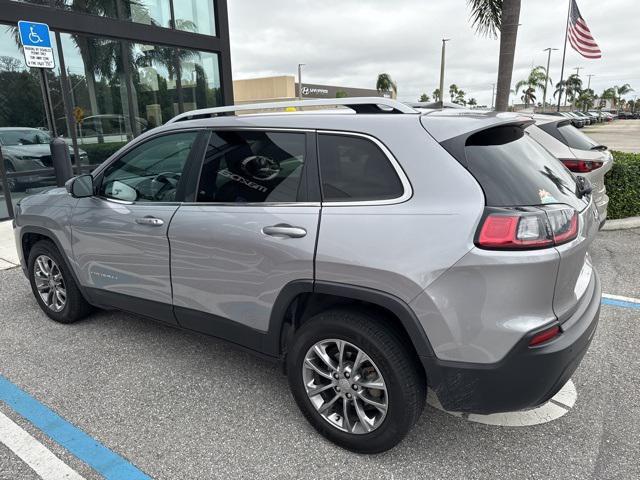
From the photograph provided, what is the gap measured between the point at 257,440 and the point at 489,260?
155 centimetres

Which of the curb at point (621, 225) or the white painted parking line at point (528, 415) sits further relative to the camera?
the curb at point (621, 225)

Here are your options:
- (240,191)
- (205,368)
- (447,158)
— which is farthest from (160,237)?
(447,158)

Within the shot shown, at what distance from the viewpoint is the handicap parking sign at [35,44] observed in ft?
19.5

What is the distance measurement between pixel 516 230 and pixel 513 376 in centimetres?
62

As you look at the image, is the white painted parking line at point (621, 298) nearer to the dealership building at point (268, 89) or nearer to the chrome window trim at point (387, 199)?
the chrome window trim at point (387, 199)

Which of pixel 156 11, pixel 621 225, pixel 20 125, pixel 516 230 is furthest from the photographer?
pixel 156 11

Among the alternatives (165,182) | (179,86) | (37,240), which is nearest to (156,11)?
(179,86)

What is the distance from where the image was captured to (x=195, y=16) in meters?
10.3

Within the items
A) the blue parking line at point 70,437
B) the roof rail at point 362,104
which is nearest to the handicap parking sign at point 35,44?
the blue parking line at point 70,437

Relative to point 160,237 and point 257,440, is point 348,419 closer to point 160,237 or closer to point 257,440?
point 257,440

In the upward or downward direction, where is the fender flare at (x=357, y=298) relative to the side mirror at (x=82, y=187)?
downward

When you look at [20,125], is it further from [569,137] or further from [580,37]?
[580,37]

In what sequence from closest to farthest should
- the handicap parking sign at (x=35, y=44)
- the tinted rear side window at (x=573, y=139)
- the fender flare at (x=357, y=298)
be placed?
the fender flare at (x=357, y=298)
the tinted rear side window at (x=573, y=139)
the handicap parking sign at (x=35, y=44)

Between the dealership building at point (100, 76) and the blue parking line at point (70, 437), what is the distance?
5176 mm
